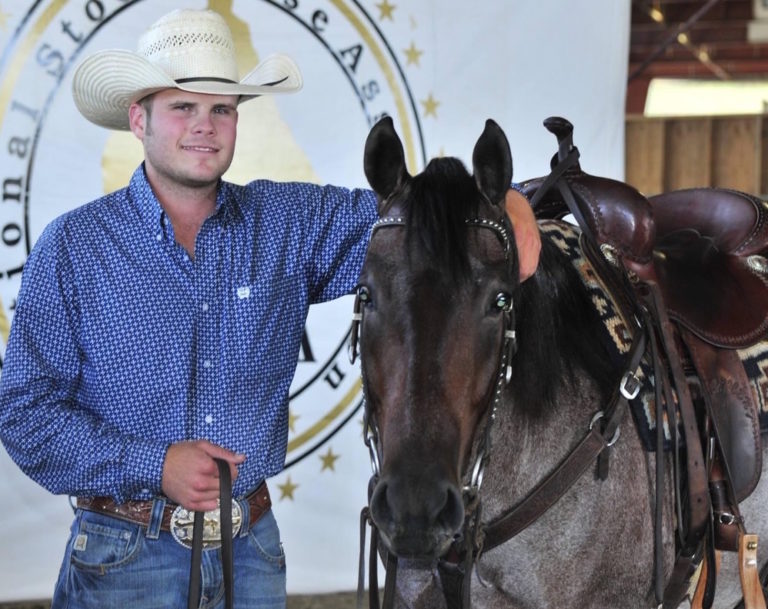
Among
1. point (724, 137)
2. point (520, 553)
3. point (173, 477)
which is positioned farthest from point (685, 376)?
point (724, 137)

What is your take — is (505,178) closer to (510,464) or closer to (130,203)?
(510,464)

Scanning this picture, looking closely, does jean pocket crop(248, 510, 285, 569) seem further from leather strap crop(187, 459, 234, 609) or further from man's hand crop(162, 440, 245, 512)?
man's hand crop(162, 440, 245, 512)

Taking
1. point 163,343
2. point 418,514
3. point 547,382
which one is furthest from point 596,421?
point 163,343

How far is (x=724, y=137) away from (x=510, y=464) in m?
5.55

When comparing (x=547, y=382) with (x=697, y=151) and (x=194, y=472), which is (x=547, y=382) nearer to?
(x=194, y=472)

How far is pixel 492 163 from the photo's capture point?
1.81 metres

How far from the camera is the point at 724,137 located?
6.93 metres

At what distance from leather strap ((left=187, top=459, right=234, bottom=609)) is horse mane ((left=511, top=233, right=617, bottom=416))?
0.57m

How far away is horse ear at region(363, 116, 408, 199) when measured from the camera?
1.82 m

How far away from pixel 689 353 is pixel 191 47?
1.26 metres

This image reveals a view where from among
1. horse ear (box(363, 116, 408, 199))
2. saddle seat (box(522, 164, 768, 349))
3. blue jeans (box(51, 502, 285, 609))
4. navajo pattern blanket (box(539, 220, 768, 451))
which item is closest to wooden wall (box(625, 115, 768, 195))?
saddle seat (box(522, 164, 768, 349))

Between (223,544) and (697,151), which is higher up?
(697,151)

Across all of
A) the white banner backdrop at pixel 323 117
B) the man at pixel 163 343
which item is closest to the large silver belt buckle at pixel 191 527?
the man at pixel 163 343

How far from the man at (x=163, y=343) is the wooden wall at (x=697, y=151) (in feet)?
16.7
